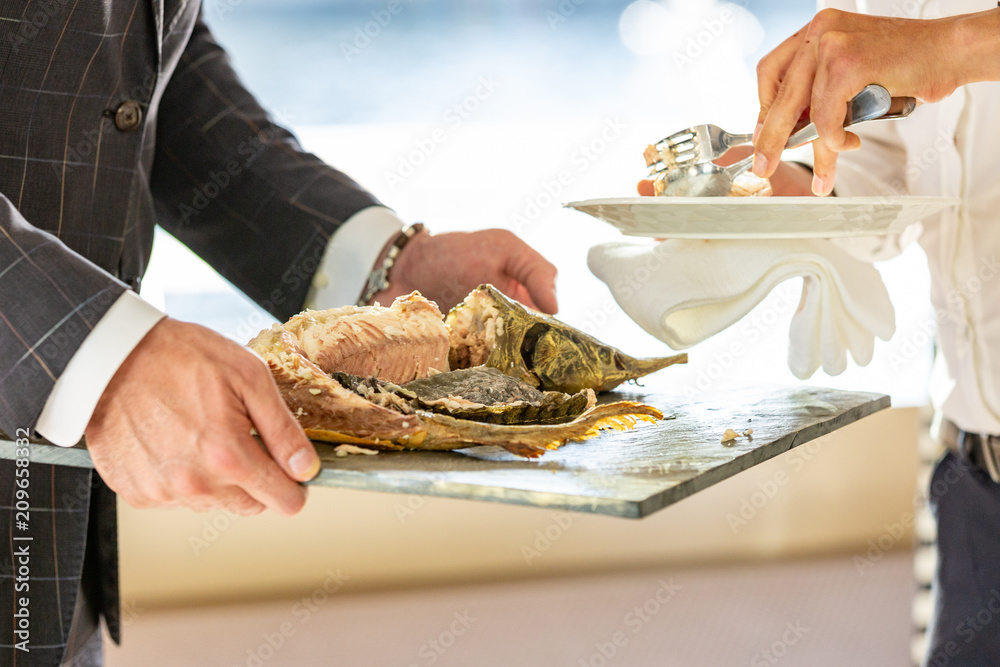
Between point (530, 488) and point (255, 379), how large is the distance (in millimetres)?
237

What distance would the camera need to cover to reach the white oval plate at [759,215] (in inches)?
35.7

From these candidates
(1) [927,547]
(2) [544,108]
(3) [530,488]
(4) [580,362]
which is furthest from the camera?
(2) [544,108]

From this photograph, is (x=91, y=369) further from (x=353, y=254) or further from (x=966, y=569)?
(x=966, y=569)

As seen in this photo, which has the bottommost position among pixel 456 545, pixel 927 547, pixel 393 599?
pixel 393 599

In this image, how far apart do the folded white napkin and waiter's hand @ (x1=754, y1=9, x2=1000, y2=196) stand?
141 millimetres

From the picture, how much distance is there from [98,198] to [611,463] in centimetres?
77

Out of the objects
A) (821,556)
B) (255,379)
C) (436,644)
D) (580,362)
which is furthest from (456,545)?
(255,379)

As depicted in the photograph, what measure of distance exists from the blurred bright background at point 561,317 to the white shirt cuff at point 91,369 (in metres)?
1.61

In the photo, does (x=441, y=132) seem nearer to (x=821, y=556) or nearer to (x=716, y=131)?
(x=821, y=556)

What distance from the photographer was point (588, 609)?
2363 millimetres

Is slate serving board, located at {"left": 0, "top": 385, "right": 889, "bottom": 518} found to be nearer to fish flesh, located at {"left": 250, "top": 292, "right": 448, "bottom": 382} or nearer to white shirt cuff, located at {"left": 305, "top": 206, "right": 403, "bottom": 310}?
fish flesh, located at {"left": 250, "top": 292, "right": 448, "bottom": 382}

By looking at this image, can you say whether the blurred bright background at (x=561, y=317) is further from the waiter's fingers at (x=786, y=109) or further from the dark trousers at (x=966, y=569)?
the waiter's fingers at (x=786, y=109)

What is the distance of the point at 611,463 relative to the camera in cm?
68

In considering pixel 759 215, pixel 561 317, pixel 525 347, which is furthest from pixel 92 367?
pixel 561 317
